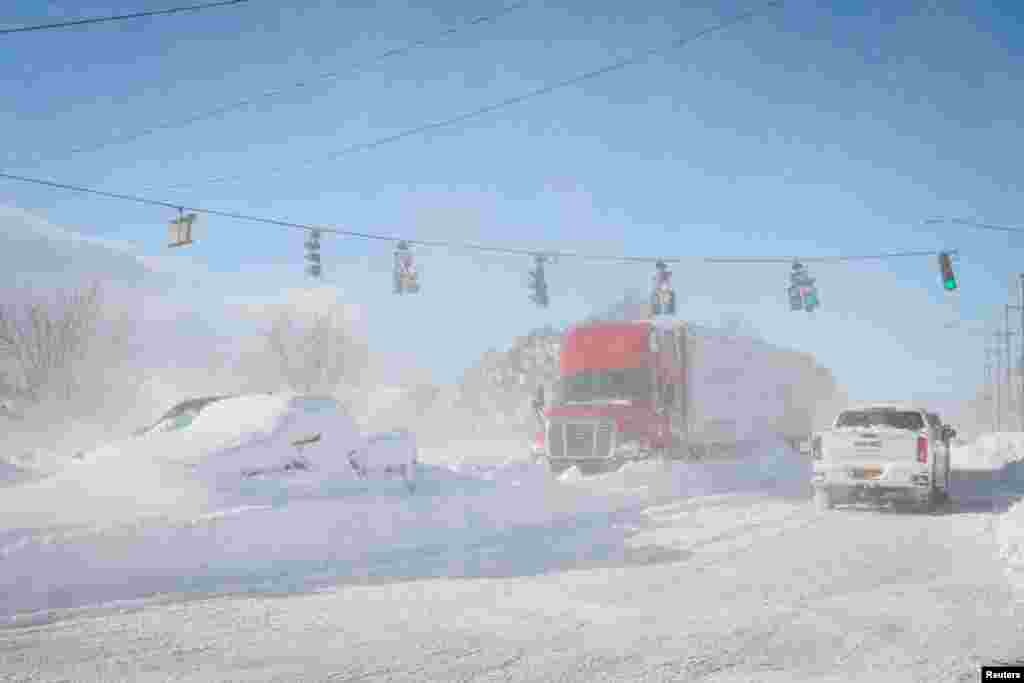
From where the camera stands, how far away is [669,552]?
1007 cm

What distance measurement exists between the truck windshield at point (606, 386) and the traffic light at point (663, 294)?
5863mm

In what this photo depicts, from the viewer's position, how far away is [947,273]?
2367 cm

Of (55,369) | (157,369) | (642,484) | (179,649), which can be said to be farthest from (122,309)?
(179,649)

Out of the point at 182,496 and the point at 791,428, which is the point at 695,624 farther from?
the point at 791,428

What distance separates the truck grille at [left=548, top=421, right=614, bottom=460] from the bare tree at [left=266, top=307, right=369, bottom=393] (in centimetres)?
5162

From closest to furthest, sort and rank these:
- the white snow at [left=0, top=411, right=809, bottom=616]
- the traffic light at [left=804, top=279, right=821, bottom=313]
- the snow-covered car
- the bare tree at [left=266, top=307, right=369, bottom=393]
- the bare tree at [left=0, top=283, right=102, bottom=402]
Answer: the white snow at [left=0, top=411, right=809, bottom=616] < the snow-covered car < the traffic light at [left=804, top=279, right=821, bottom=313] < the bare tree at [left=0, top=283, right=102, bottom=402] < the bare tree at [left=266, top=307, right=369, bottom=393]

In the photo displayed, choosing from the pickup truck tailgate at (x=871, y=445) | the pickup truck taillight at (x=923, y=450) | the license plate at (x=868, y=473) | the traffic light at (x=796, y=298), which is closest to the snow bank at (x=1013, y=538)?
the pickup truck taillight at (x=923, y=450)

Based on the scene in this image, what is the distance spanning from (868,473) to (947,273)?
39.5 feet

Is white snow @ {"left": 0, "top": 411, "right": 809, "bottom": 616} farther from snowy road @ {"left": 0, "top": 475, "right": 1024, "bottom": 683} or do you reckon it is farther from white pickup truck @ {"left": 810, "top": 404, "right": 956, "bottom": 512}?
white pickup truck @ {"left": 810, "top": 404, "right": 956, "bottom": 512}

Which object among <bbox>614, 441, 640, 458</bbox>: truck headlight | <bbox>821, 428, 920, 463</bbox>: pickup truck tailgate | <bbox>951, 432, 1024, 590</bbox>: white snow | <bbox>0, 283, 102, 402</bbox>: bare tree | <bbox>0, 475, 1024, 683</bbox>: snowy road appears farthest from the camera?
<bbox>0, 283, 102, 402</bbox>: bare tree

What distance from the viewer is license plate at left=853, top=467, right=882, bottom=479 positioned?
1432cm

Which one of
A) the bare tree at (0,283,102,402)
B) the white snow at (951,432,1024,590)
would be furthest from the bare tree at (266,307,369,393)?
the white snow at (951,432,1024,590)

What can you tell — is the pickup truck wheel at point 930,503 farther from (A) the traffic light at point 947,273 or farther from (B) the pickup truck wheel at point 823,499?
(A) the traffic light at point 947,273

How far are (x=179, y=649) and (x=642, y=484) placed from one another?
501 inches
